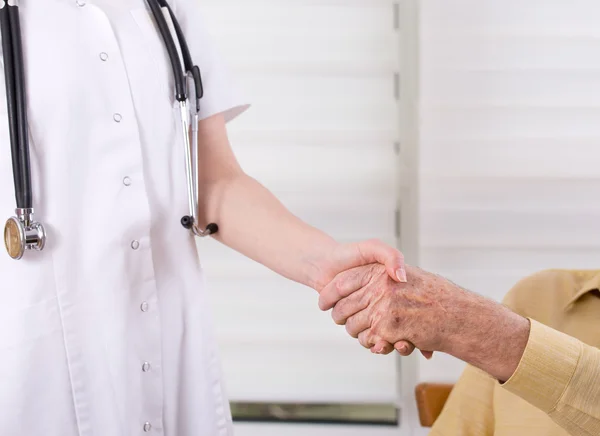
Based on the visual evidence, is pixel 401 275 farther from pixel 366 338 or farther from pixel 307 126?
pixel 307 126

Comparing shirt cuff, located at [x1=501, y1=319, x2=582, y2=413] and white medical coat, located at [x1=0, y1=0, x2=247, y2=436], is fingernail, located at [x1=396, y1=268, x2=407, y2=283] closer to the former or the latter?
shirt cuff, located at [x1=501, y1=319, x2=582, y2=413]

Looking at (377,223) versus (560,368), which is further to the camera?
(377,223)

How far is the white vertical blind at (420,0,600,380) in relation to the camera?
1595 mm

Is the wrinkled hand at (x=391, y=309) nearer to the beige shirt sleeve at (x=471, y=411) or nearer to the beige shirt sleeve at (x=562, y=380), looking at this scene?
the beige shirt sleeve at (x=562, y=380)

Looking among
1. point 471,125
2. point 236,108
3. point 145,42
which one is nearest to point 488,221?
point 471,125

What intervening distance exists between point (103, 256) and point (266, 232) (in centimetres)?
28

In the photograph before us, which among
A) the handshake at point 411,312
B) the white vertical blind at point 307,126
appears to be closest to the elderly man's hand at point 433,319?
the handshake at point 411,312

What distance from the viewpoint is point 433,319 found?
3.23 ft

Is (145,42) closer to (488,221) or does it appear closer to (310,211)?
(310,211)

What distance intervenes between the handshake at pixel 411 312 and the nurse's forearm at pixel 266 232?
25mm

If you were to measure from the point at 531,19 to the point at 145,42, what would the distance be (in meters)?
0.94

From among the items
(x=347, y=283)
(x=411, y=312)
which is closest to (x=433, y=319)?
(x=411, y=312)

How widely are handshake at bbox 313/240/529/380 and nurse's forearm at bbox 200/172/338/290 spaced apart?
3cm

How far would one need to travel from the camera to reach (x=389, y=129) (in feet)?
5.37
